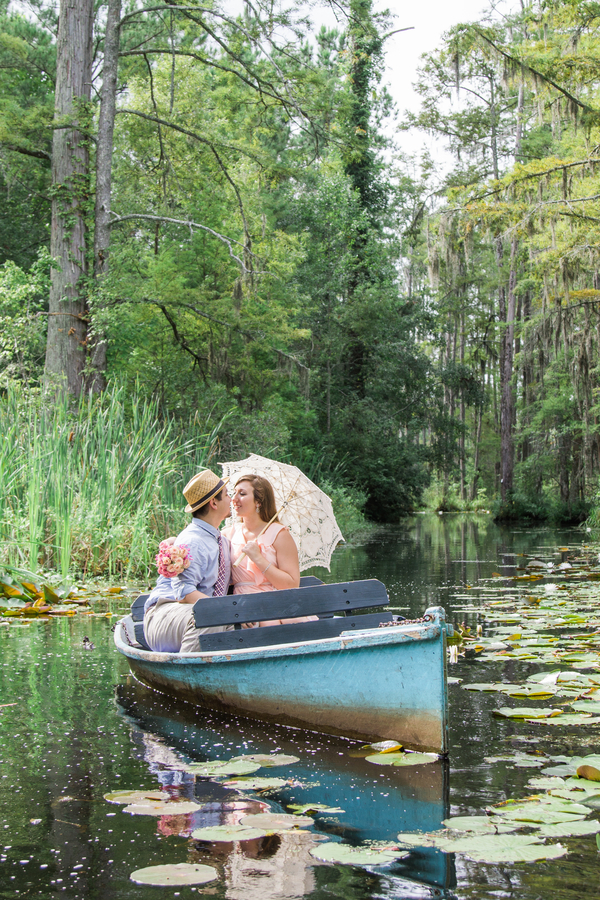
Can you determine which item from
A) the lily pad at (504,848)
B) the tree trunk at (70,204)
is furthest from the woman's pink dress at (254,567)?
the tree trunk at (70,204)

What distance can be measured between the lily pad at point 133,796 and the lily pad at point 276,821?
427mm

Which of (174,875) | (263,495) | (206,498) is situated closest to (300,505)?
(263,495)

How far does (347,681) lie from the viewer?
368 centimetres

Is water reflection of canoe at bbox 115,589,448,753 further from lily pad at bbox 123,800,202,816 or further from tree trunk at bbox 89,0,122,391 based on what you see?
tree trunk at bbox 89,0,122,391

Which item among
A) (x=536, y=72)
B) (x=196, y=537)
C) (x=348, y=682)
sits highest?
(x=536, y=72)

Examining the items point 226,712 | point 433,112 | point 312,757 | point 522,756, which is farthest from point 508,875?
point 433,112

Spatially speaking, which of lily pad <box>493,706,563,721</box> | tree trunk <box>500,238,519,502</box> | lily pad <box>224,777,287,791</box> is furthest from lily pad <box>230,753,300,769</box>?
tree trunk <box>500,238,519,502</box>

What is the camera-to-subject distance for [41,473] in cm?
862

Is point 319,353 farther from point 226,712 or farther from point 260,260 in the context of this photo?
point 226,712

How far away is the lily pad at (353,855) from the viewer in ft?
7.95

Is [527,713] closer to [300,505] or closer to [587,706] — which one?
[587,706]

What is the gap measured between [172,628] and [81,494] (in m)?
4.69

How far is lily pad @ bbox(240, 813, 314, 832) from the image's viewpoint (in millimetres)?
2689

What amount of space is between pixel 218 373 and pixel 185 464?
20.1 ft
